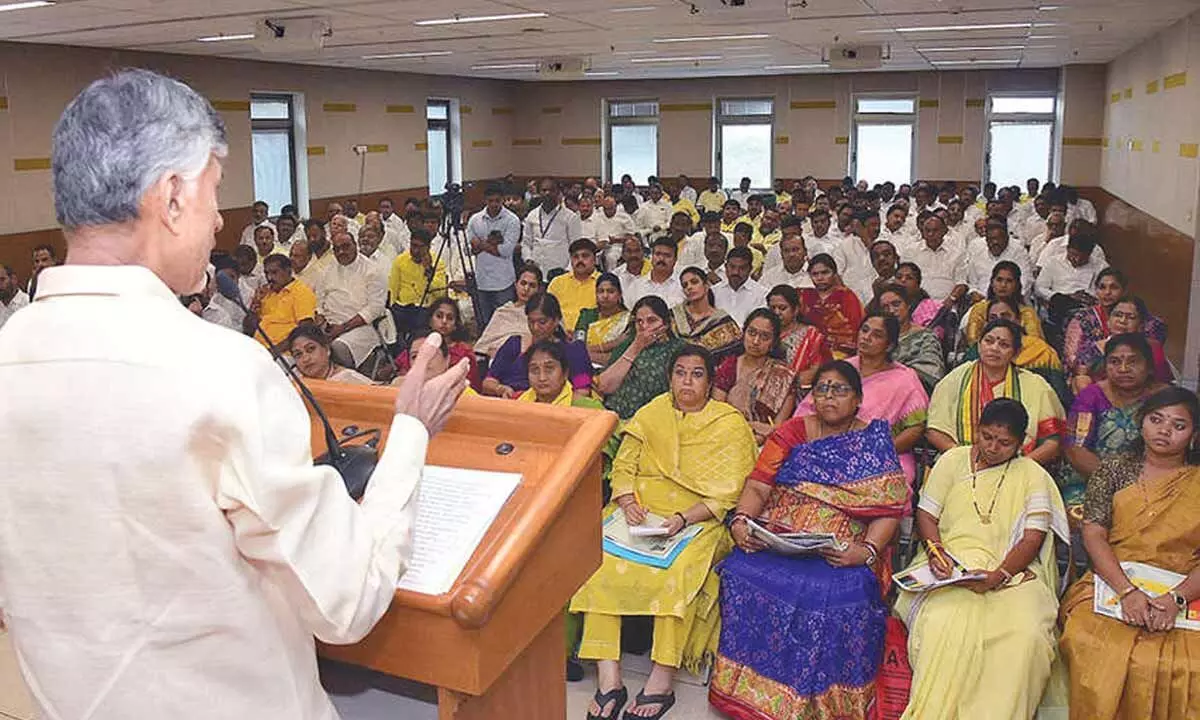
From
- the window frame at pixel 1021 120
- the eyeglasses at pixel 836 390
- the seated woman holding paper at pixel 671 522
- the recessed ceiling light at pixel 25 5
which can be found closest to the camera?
the seated woman holding paper at pixel 671 522

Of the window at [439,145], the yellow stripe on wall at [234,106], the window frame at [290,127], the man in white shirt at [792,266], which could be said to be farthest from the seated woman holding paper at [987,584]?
the window at [439,145]

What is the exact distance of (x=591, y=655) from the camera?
3.42 m

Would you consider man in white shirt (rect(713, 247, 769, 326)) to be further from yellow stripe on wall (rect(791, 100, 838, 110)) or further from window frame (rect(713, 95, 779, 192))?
window frame (rect(713, 95, 779, 192))

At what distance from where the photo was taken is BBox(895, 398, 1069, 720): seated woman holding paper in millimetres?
2979

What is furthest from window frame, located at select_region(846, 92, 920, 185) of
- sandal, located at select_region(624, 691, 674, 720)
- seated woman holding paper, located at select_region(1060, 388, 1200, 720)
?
sandal, located at select_region(624, 691, 674, 720)

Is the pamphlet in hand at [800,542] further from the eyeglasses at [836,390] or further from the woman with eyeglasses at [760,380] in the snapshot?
the woman with eyeglasses at [760,380]

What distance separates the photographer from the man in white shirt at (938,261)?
26.3 ft

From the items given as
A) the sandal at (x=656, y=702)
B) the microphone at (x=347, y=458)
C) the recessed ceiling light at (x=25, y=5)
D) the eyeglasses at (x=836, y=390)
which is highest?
the recessed ceiling light at (x=25, y=5)

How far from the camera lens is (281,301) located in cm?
674

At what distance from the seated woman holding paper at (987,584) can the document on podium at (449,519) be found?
79.3 inches

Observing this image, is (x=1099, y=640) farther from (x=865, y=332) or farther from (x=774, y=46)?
(x=774, y=46)

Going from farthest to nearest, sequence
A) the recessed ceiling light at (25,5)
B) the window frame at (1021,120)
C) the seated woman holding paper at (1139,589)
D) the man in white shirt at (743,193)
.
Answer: the window frame at (1021,120) < the man in white shirt at (743,193) < the recessed ceiling light at (25,5) < the seated woman holding paper at (1139,589)

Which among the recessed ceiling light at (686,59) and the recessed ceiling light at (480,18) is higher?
the recessed ceiling light at (686,59)

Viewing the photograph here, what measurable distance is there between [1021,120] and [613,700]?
1356 centimetres
